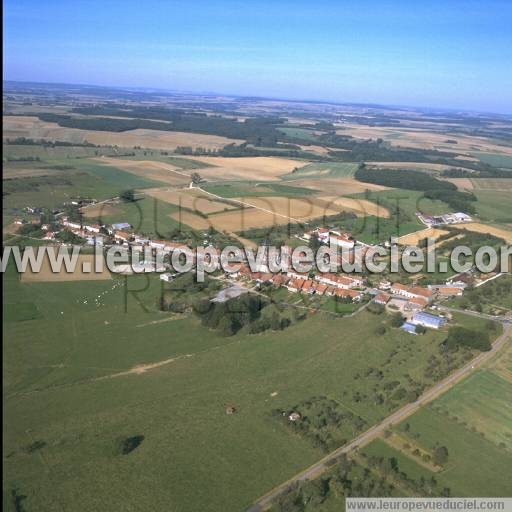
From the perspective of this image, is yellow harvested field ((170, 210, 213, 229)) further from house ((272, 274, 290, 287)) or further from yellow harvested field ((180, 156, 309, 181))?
yellow harvested field ((180, 156, 309, 181))

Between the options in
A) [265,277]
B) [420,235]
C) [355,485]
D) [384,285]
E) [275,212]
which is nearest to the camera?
[355,485]

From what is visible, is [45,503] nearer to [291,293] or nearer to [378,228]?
[291,293]

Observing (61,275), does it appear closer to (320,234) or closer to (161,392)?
(161,392)

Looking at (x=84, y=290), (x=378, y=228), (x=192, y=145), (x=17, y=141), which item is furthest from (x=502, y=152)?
(x=84, y=290)

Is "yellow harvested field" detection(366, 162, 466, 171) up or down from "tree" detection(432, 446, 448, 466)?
up

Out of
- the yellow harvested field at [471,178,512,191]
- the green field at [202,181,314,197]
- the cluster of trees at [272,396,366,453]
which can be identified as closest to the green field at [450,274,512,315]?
the cluster of trees at [272,396,366,453]

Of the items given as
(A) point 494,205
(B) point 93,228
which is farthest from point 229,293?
(A) point 494,205
